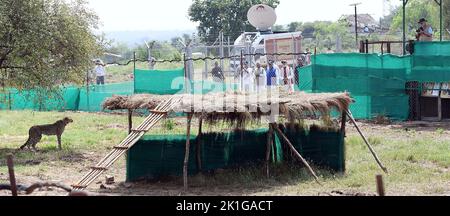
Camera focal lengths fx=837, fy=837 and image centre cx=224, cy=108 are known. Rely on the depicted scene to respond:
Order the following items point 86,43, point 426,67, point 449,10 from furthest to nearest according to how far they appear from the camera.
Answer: point 449,10 → point 426,67 → point 86,43

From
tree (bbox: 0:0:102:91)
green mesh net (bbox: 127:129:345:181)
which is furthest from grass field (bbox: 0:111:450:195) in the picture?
tree (bbox: 0:0:102:91)

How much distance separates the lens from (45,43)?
21.1m

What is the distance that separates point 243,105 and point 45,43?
7.08 m

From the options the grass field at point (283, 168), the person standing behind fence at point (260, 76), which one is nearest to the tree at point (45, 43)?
the grass field at point (283, 168)

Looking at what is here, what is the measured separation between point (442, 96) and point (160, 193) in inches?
499

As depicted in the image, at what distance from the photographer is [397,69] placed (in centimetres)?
2609

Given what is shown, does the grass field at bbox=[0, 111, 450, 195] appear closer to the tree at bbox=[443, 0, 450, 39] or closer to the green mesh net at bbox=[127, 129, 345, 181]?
the green mesh net at bbox=[127, 129, 345, 181]

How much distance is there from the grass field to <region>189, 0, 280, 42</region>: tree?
98.0ft

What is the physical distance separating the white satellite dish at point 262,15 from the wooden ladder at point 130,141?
18.0 meters

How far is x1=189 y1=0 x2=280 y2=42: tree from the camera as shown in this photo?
5591cm

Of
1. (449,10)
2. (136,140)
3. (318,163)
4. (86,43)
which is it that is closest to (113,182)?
(136,140)

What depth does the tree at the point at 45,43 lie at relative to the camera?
2088 cm

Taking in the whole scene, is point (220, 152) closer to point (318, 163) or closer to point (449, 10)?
point (318, 163)
